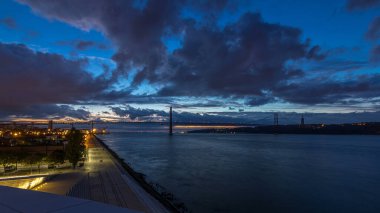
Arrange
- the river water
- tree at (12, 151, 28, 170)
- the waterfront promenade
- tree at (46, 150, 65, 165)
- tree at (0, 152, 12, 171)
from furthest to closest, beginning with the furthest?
tree at (46, 150, 65, 165) < tree at (12, 151, 28, 170) < tree at (0, 152, 12, 171) < the river water < the waterfront promenade

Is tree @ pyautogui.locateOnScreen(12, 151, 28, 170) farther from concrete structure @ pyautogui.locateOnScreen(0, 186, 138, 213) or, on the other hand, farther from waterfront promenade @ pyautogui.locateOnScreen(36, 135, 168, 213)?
concrete structure @ pyautogui.locateOnScreen(0, 186, 138, 213)

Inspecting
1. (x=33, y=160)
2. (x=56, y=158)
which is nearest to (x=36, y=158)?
(x=33, y=160)

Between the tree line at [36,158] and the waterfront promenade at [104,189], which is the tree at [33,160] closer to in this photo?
the tree line at [36,158]

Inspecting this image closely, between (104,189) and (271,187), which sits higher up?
(104,189)

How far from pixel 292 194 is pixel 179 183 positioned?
25.9 ft

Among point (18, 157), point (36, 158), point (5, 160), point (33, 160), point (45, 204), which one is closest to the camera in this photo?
point (45, 204)

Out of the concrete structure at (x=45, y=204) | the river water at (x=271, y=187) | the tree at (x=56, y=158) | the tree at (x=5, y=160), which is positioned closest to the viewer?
the concrete structure at (x=45, y=204)

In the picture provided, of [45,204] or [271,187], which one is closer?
[45,204]

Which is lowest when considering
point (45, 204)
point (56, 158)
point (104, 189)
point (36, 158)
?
point (104, 189)

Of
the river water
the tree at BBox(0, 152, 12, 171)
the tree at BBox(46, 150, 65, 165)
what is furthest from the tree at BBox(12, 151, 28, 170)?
the river water

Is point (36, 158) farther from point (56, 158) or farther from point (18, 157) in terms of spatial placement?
point (18, 157)

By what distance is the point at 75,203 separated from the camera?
235cm

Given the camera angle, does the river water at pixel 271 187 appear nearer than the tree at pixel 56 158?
Yes

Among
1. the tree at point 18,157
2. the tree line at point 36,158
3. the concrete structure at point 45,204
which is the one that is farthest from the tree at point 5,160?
the concrete structure at point 45,204
